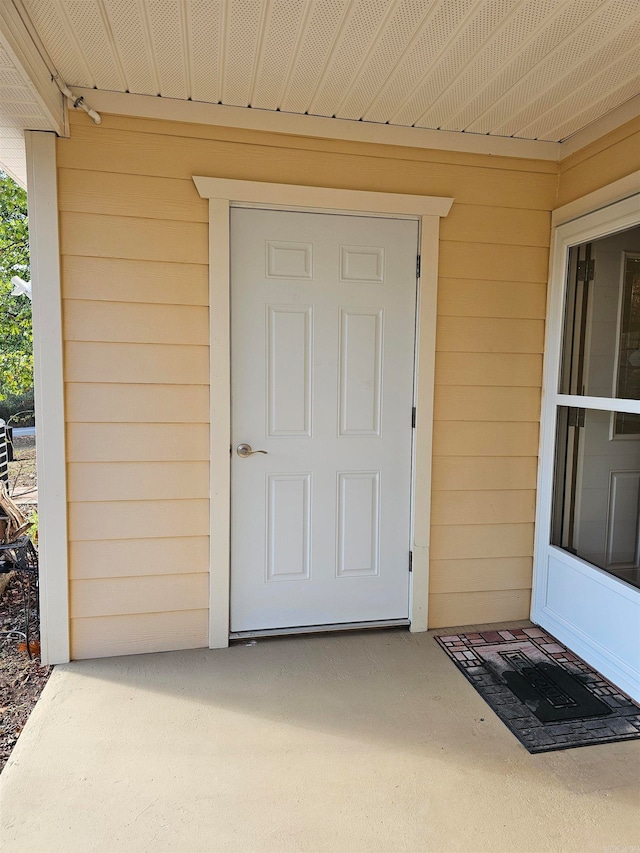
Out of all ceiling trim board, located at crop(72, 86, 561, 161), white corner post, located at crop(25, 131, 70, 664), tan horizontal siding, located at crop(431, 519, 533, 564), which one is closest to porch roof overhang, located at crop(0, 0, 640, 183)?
ceiling trim board, located at crop(72, 86, 561, 161)

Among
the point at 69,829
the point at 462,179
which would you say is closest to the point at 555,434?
the point at 462,179

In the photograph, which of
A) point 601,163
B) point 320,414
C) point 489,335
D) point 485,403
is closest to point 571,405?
point 485,403

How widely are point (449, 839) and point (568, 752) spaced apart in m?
0.63

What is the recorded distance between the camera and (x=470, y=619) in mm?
2961

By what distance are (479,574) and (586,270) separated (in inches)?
65.4

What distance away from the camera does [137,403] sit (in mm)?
2518

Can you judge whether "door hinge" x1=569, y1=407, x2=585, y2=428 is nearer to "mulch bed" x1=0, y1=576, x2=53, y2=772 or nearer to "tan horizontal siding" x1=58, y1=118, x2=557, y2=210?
"tan horizontal siding" x1=58, y1=118, x2=557, y2=210

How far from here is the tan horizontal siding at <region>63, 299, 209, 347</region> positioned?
2.43 meters

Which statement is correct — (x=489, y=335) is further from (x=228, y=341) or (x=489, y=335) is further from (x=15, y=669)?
(x=15, y=669)

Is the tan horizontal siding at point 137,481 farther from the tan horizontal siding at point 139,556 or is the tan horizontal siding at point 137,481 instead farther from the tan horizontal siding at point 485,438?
the tan horizontal siding at point 485,438

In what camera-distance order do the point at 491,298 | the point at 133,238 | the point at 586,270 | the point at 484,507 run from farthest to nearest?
the point at 484,507 < the point at 491,298 < the point at 586,270 < the point at 133,238

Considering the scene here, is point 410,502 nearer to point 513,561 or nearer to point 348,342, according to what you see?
point 513,561

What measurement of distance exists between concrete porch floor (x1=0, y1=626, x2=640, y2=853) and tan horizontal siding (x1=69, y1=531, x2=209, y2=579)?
0.42 meters

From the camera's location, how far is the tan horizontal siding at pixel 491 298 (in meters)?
2.77
